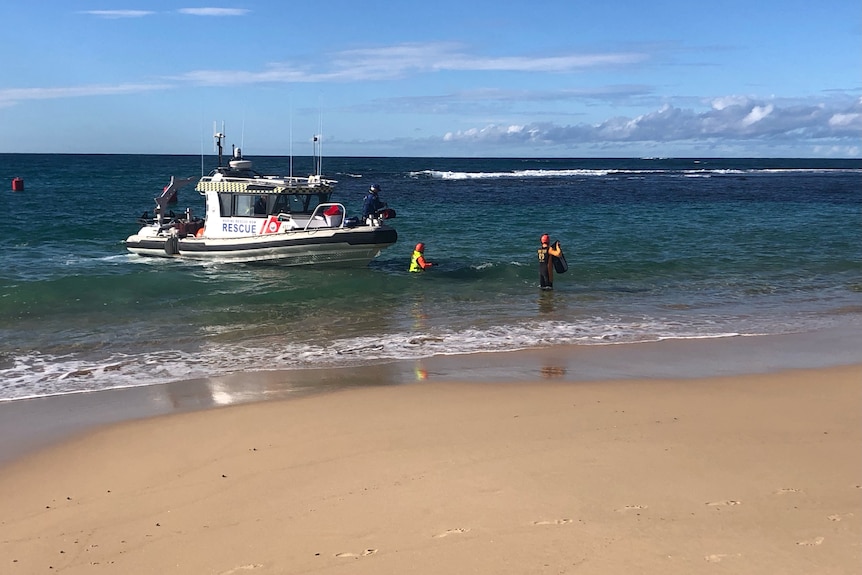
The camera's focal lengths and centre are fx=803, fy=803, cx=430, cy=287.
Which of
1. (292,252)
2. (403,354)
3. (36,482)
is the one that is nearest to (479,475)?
(36,482)

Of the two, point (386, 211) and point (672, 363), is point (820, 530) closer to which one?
point (672, 363)

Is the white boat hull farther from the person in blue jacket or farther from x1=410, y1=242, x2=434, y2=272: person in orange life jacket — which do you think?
x1=410, y1=242, x2=434, y2=272: person in orange life jacket

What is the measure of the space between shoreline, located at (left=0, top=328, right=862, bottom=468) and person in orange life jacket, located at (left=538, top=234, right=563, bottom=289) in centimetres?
438

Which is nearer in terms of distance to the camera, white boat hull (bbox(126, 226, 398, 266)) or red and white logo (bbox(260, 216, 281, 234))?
white boat hull (bbox(126, 226, 398, 266))

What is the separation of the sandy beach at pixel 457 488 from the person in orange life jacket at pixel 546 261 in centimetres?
707

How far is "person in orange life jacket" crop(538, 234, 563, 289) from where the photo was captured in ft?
50.1

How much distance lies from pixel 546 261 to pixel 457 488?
9887mm

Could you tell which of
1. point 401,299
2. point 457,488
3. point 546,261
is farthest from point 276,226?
point 457,488

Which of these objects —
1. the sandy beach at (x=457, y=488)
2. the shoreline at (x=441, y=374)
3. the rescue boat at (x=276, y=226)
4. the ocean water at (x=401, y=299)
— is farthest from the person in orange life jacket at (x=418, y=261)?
the sandy beach at (x=457, y=488)

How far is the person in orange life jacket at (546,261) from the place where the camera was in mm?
15281

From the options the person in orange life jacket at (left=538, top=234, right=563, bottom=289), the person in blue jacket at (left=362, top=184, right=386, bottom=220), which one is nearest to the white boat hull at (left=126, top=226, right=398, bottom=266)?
the person in blue jacket at (left=362, top=184, right=386, bottom=220)

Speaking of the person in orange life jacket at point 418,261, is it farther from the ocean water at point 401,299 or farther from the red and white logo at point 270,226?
the red and white logo at point 270,226

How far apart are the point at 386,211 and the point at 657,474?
12331 millimetres

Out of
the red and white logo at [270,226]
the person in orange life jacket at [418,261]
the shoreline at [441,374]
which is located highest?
the red and white logo at [270,226]
